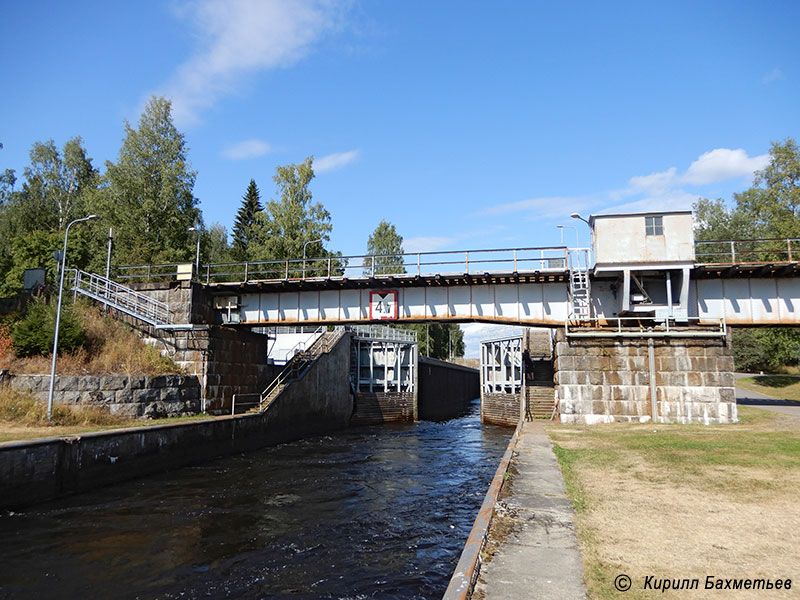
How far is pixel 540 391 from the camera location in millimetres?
33500

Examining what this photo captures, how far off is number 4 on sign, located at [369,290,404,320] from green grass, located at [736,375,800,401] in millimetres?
31077

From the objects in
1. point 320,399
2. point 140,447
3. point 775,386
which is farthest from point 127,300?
point 775,386

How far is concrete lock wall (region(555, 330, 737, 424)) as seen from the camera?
2336cm

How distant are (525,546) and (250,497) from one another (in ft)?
37.1

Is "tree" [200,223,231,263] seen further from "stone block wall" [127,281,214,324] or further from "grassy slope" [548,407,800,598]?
"grassy slope" [548,407,800,598]

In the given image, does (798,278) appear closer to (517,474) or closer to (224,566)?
(517,474)

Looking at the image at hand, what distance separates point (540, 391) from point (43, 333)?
27.0 m

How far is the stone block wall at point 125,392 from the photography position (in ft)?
65.0

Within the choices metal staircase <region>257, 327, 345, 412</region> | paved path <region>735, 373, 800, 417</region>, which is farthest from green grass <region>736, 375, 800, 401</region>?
metal staircase <region>257, 327, 345, 412</region>

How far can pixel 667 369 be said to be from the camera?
78.1 ft

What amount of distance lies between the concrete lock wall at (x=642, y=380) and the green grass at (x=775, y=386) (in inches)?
819

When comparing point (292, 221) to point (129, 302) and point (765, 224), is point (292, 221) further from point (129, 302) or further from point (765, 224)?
point (765, 224)

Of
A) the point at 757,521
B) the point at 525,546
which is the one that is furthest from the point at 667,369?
the point at 525,546

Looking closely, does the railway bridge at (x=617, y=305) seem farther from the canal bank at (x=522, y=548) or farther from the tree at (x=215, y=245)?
the tree at (x=215, y=245)
